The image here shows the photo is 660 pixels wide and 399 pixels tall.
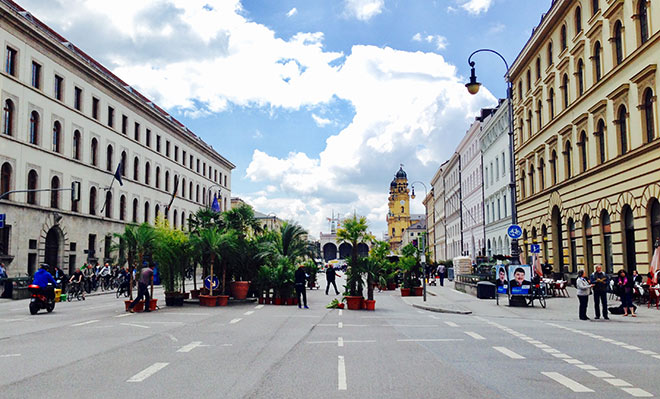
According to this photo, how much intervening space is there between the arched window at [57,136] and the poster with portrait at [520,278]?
120 feet

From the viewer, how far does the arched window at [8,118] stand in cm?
4166

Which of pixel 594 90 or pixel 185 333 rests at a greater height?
pixel 594 90

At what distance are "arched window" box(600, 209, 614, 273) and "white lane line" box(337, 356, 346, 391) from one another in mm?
24229

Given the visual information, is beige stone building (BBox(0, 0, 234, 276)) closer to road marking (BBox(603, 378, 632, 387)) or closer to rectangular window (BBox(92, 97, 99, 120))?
rectangular window (BBox(92, 97, 99, 120))

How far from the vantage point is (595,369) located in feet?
33.4

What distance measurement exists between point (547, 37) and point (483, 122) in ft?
97.3

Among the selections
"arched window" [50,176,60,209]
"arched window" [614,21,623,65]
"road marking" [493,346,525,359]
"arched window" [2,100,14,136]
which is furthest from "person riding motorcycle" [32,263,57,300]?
"arched window" [50,176,60,209]

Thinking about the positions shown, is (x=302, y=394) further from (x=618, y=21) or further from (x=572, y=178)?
(x=572, y=178)

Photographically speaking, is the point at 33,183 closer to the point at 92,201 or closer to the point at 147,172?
the point at 92,201

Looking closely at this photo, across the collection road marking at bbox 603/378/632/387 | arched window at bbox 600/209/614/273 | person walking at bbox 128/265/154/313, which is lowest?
road marking at bbox 603/378/632/387

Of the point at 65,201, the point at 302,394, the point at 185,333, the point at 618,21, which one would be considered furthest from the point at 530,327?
the point at 65,201

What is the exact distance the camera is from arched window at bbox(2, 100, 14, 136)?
4166 cm

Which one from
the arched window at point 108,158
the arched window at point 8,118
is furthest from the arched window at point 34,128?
the arched window at point 108,158

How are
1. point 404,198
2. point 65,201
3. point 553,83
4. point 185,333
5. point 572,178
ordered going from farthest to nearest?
point 404,198 → point 65,201 → point 553,83 → point 572,178 → point 185,333
